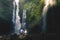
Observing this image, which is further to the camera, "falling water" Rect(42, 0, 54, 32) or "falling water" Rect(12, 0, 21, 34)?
"falling water" Rect(12, 0, 21, 34)

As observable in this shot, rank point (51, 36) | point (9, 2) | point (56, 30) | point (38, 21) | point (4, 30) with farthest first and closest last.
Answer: point (9, 2)
point (4, 30)
point (38, 21)
point (56, 30)
point (51, 36)

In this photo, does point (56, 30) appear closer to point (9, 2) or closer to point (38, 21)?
point (38, 21)

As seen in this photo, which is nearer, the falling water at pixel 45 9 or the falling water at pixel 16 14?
the falling water at pixel 45 9

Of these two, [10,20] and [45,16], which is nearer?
[45,16]

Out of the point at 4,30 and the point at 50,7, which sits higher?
the point at 50,7

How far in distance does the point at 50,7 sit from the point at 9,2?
9.18 feet

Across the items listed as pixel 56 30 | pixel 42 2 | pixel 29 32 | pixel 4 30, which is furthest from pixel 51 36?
pixel 4 30

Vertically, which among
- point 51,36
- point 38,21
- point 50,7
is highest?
point 50,7

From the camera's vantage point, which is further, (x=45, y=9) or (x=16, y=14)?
(x=16, y=14)

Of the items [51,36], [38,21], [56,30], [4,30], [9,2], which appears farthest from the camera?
[9,2]

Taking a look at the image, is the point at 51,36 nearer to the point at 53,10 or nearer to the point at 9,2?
the point at 53,10

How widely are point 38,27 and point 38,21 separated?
0.20 m

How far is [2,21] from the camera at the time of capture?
9117 mm

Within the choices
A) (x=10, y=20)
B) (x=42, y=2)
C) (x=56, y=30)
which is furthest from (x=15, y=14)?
(x=56, y=30)
